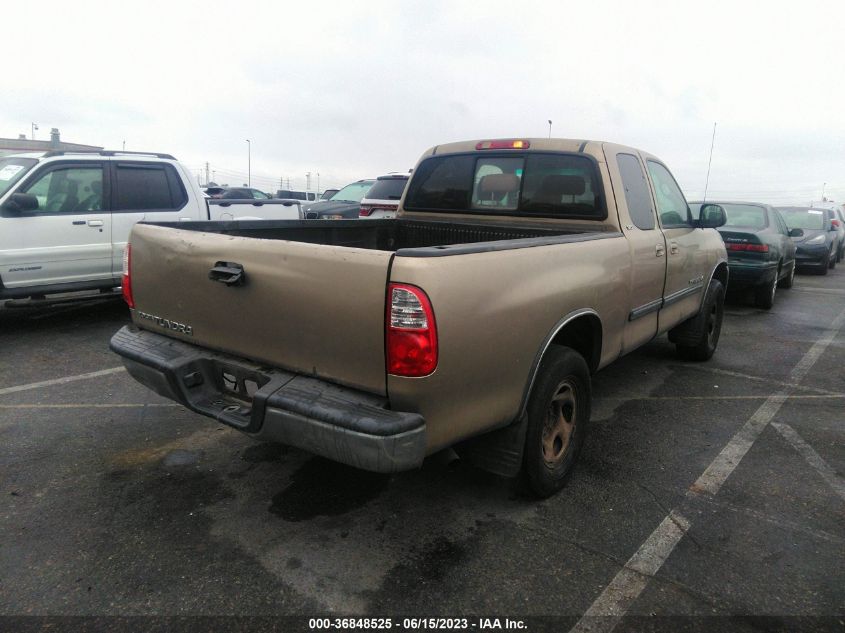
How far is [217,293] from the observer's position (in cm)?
292

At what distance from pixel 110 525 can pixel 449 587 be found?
164cm

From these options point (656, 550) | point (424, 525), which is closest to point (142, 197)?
point (424, 525)

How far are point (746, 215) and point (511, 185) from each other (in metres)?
7.53

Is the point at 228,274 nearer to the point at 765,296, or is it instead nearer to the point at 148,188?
the point at 148,188

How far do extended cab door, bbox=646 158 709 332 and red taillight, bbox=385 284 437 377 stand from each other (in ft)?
9.26

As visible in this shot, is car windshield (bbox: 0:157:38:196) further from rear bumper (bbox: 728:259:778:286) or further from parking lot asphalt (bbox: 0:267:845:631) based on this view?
rear bumper (bbox: 728:259:778:286)

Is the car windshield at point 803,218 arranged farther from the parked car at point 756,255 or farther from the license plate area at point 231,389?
the license plate area at point 231,389

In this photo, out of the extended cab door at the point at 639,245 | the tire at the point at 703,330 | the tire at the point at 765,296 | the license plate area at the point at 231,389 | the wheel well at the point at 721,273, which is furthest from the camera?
the tire at the point at 765,296

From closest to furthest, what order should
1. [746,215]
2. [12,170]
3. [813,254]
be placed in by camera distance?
[12,170] < [746,215] < [813,254]

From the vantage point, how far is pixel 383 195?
11.8m

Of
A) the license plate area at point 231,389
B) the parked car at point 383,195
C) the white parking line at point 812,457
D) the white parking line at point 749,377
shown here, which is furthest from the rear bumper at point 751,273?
the license plate area at point 231,389

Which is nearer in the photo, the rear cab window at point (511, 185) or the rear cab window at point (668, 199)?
the rear cab window at point (511, 185)

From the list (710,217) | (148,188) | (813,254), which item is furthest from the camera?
(813,254)

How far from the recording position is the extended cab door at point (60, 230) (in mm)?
6273
